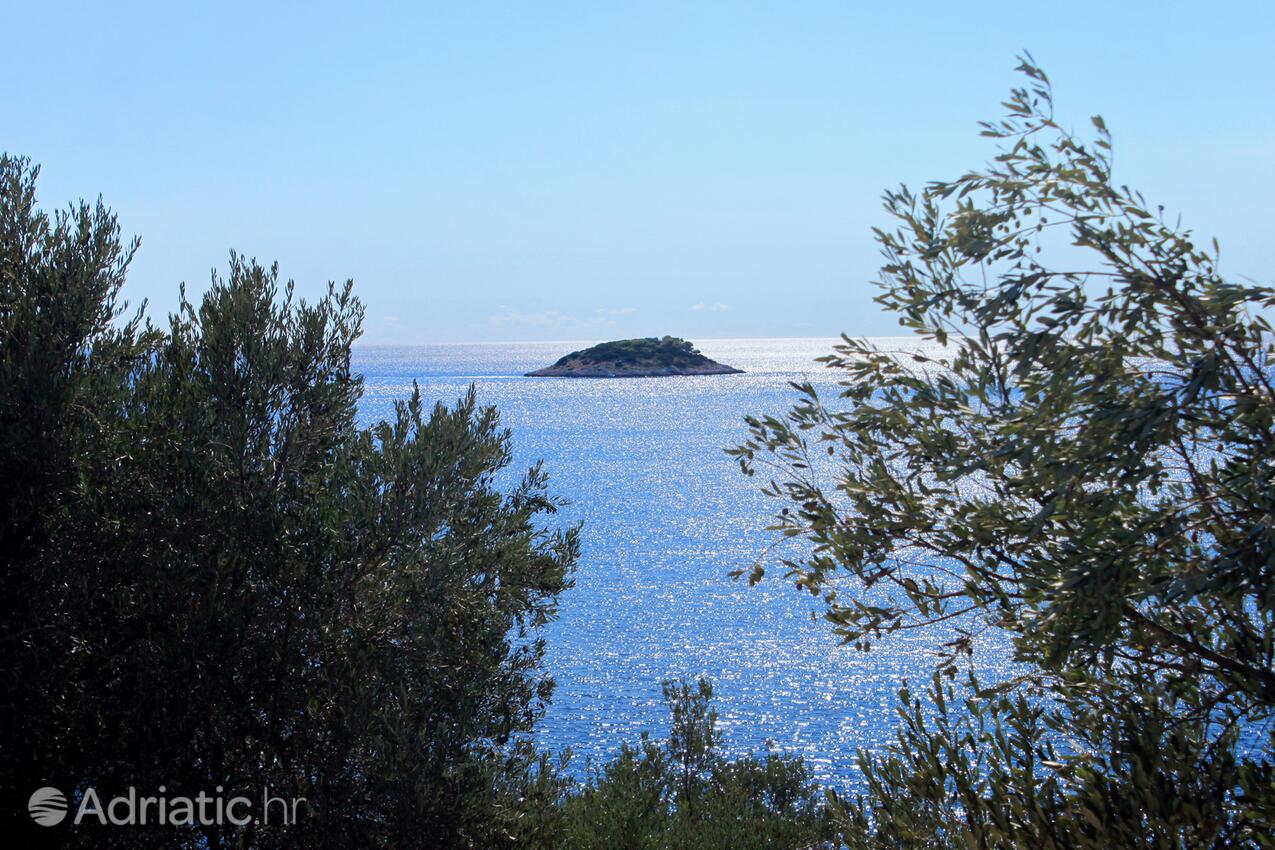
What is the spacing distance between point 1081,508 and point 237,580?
8.17m

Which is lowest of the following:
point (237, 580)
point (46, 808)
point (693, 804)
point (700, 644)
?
point (700, 644)

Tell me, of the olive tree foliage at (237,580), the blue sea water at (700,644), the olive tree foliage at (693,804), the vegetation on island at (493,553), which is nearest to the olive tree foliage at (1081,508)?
the vegetation on island at (493,553)

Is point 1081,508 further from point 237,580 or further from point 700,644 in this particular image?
point 700,644

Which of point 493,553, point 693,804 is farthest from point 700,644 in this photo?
point 493,553

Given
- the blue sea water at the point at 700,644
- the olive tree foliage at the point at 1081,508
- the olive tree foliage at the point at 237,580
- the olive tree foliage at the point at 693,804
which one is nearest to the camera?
the olive tree foliage at the point at 1081,508

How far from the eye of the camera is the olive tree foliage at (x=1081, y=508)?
202 inches

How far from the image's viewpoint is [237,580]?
9.88 m

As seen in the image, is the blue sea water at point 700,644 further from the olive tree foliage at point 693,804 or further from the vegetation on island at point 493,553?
the olive tree foliage at point 693,804

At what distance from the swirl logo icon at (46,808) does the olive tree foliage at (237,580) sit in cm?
16

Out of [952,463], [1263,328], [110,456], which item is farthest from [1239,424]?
[110,456]

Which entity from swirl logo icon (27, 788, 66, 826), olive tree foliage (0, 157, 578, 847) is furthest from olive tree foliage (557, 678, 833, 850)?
swirl logo icon (27, 788, 66, 826)

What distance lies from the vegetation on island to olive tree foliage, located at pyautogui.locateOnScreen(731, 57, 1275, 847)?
0.10 feet

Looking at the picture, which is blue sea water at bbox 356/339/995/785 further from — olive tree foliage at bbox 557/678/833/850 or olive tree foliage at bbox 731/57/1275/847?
olive tree foliage at bbox 557/678/833/850

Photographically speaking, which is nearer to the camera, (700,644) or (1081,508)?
(1081,508)
